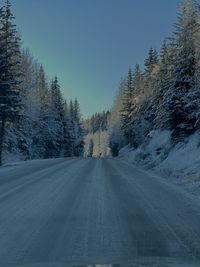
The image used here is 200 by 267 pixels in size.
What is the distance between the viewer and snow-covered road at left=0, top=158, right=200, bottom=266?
6949 mm

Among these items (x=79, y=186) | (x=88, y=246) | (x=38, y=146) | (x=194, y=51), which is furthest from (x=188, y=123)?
(x=38, y=146)

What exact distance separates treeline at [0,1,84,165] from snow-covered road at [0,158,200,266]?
21.7m

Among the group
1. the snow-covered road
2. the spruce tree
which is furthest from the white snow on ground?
the spruce tree

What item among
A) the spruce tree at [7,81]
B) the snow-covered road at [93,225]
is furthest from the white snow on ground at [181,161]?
the spruce tree at [7,81]

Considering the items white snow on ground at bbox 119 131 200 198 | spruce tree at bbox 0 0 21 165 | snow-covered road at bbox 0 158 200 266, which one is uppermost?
spruce tree at bbox 0 0 21 165

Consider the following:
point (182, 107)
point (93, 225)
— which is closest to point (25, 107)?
point (182, 107)

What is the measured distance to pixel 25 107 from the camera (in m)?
50.7

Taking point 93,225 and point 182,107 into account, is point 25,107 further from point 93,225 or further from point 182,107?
point 93,225

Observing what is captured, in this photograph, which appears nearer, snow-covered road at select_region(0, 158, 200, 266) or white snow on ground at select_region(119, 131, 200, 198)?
snow-covered road at select_region(0, 158, 200, 266)

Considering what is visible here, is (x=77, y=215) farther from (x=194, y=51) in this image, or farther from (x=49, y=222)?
(x=194, y=51)

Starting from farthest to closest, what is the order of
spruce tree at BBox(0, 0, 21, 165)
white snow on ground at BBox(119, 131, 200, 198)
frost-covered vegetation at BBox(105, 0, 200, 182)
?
spruce tree at BBox(0, 0, 21, 165) < frost-covered vegetation at BBox(105, 0, 200, 182) < white snow on ground at BBox(119, 131, 200, 198)

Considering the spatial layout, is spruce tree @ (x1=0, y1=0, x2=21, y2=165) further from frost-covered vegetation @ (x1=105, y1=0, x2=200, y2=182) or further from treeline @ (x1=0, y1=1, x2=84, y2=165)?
frost-covered vegetation @ (x1=105, y1=0, x2=200, y2=182)

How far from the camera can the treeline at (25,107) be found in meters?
36.0

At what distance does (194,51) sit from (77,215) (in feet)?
87.3
